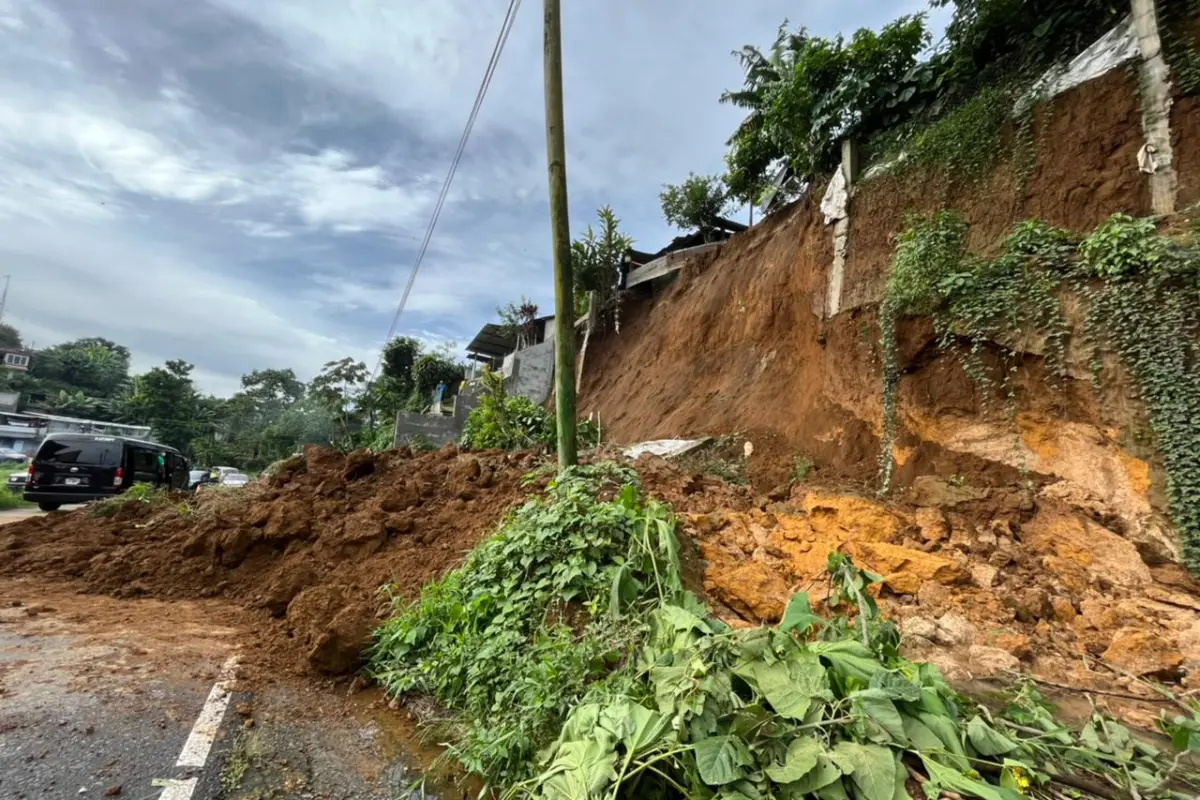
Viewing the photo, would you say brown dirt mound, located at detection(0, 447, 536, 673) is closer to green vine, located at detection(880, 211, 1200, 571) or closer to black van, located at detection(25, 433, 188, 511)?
black van, located at detection(25, 433, 188, 511)

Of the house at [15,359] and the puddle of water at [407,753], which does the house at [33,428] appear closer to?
the house at [15,359]

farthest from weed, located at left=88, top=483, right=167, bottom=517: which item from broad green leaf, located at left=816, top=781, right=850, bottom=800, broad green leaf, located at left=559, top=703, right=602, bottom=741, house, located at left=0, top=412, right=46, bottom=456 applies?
house, located at left=0, top=412, right=46, bottom=456

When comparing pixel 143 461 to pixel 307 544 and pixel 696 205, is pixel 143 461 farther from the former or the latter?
pixel 696 205

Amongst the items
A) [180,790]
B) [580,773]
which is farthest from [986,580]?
[180,790]

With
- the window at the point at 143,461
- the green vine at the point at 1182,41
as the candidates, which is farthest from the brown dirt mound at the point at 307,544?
the green vine at the point at 1182,41

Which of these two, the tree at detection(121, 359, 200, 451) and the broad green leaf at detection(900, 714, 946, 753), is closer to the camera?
the broad green leaf at detection(900, 714, 946, 753)

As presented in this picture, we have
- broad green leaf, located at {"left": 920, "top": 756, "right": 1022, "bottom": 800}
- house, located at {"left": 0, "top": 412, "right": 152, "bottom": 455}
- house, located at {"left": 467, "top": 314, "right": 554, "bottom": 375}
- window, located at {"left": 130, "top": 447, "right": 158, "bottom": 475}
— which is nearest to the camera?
broad green leaf, located at {"left": 920, "top": 756, "right": 1022, "bottom": 800}

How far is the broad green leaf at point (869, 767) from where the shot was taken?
1562mm

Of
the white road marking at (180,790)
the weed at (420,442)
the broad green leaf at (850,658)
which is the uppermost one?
the weed at (420,442)

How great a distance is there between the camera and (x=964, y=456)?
5.47 m

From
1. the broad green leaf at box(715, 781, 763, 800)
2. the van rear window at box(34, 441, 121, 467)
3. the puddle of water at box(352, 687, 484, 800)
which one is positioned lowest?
the puddle of water at box(352, 687, 484, 800)

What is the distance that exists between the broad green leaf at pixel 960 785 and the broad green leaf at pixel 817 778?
26 cm

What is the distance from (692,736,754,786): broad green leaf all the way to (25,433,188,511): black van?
42.3 feet

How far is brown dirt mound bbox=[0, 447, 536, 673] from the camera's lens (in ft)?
14.0
